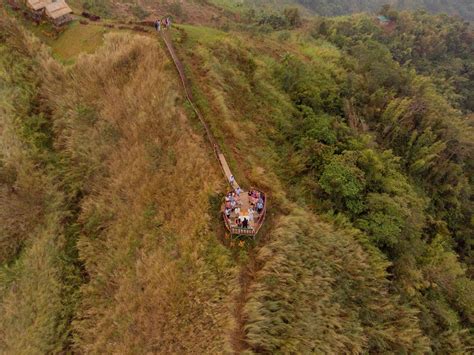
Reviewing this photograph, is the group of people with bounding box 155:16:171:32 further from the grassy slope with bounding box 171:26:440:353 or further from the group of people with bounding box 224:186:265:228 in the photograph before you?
the group of people with bounding box 224:186:265:228

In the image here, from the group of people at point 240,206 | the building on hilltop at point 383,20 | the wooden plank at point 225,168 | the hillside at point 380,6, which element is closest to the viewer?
the group of people at point 240,206

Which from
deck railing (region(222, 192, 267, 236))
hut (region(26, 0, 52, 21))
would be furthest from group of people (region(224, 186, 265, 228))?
hut (region(26, 0, 52, 21))

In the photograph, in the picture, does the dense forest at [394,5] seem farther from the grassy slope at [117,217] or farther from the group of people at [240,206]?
the group of people at [240,206]

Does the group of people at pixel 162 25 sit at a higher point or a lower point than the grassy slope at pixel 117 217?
higher

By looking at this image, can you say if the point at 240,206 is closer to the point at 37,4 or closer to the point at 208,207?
the point at 208,207

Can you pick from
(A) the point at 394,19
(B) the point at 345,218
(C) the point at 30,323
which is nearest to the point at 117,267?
(C) the point at 30,323

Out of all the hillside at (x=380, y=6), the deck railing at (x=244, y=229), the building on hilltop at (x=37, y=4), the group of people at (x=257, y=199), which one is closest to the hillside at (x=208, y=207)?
the deck railing at (x=244, y=229)

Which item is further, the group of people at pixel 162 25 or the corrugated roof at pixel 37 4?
the corrugated roof at pixel 37 4
